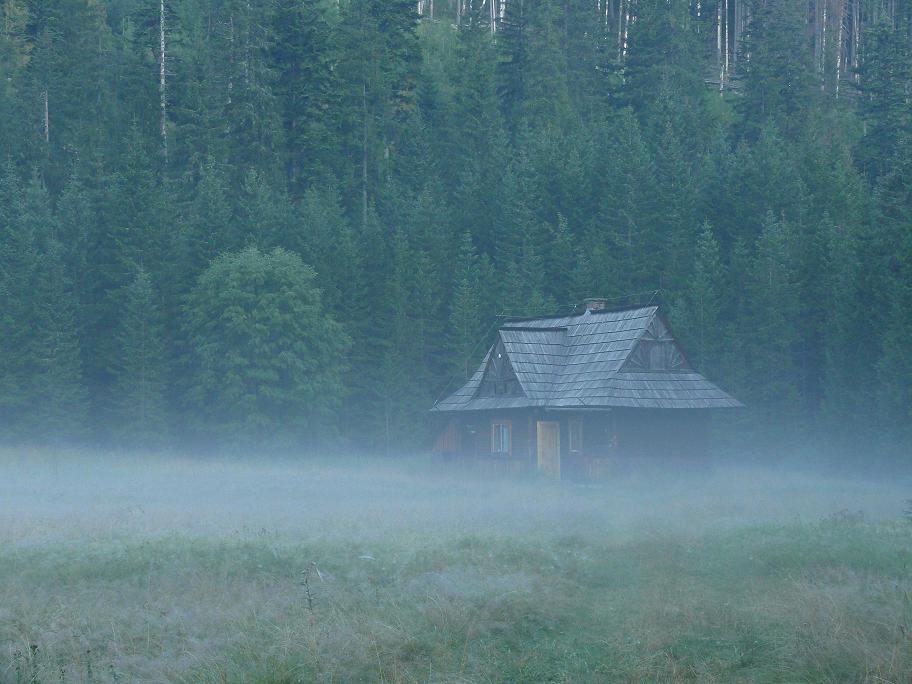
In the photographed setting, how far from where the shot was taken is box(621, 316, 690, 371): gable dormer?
4691cm

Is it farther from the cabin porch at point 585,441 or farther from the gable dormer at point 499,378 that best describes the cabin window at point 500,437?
the gable dormer at point 499,378

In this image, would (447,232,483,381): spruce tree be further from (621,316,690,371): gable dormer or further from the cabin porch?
(621,316,690,371): gable dormer

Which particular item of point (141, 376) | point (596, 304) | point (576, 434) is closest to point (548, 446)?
point (576, 434)

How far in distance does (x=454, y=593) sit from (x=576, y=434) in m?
30.5

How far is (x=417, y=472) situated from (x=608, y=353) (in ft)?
35.2

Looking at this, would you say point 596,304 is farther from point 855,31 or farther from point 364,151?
point 855,31

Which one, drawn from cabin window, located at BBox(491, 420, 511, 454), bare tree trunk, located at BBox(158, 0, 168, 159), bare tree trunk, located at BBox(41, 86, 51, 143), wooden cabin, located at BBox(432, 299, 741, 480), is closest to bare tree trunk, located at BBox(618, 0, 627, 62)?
bare tree trunk, located at BBox(158, 0, 168, 159)

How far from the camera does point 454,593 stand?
52.5 feet

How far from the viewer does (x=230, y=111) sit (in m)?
82.3

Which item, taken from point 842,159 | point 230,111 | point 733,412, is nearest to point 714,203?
point 842,159

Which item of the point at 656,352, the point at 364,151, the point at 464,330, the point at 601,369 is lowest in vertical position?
the point at 601,369

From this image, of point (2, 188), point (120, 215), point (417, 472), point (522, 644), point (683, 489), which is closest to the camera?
point (522, 644)

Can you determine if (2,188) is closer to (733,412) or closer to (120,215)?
(120,215)

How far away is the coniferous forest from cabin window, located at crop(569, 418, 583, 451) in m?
12.9
